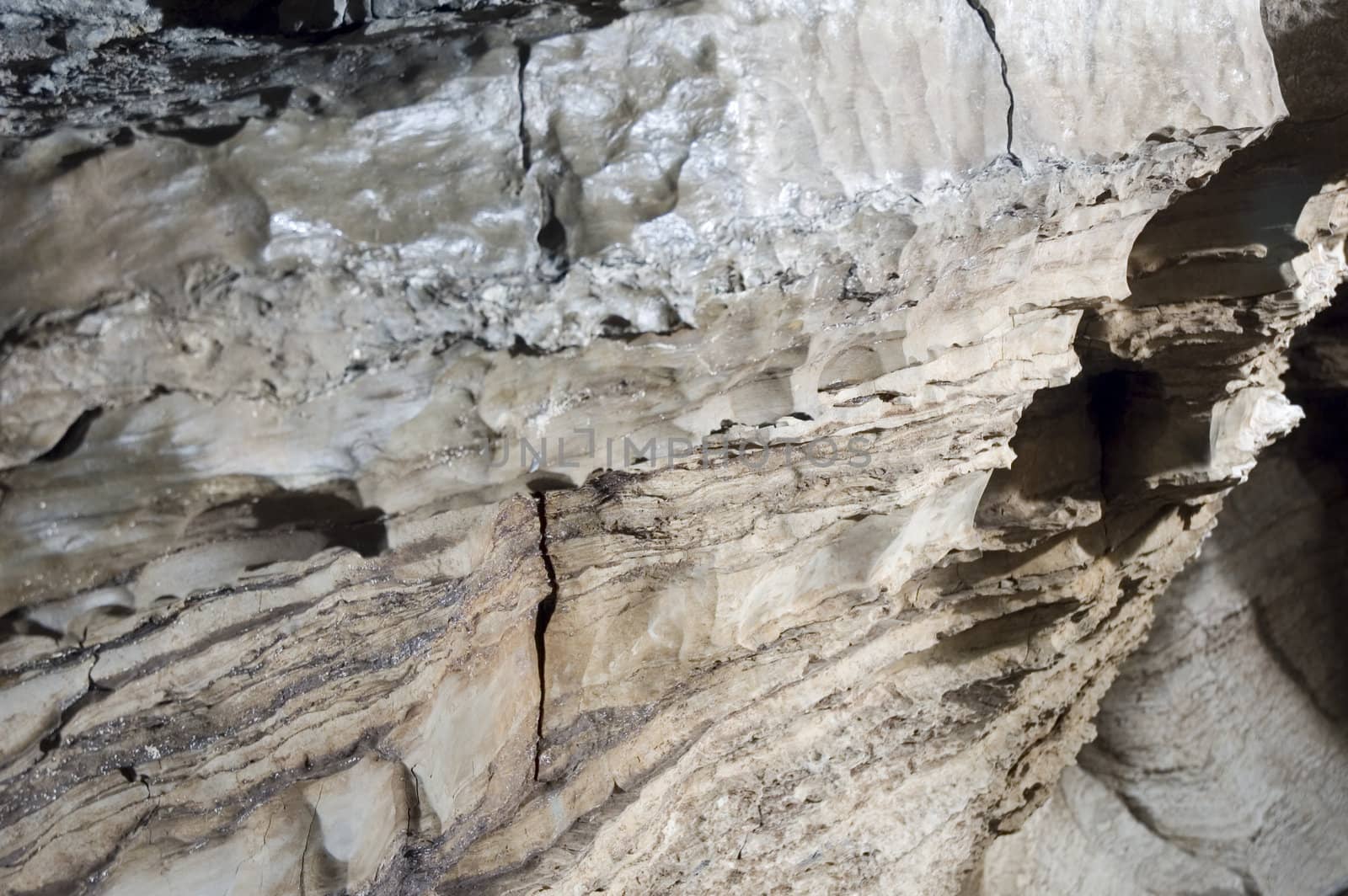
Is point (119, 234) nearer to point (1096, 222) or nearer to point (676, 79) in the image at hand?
point (676, 79)

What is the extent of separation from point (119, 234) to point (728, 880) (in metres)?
1.59

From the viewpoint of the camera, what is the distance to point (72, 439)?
85cm

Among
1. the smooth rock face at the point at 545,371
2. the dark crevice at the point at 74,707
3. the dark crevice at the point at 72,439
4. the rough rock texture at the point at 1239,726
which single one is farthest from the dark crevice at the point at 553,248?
the rough rock texture at the point at 1239,726

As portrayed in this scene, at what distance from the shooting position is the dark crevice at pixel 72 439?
2.76ft

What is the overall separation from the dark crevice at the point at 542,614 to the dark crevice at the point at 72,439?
0.62 m

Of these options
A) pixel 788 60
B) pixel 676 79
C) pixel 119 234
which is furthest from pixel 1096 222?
pixel 119 234

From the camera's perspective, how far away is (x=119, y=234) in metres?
0.86

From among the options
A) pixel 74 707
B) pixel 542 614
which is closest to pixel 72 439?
pixel 74 707

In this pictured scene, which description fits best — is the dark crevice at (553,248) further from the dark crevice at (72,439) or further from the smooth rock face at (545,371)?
the dark crevice at (72,439)

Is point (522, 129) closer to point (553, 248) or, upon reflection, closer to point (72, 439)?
point (553, 248)

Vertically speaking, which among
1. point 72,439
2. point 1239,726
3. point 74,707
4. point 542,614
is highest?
point 72,439

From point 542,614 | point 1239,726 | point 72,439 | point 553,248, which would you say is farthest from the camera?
point 1239,726

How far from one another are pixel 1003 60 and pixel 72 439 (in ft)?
3.74

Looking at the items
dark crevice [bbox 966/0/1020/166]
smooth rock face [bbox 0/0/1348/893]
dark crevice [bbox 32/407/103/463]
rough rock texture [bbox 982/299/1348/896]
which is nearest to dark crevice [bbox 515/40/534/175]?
smooth rock face [bbox 0/0/1348/893]
